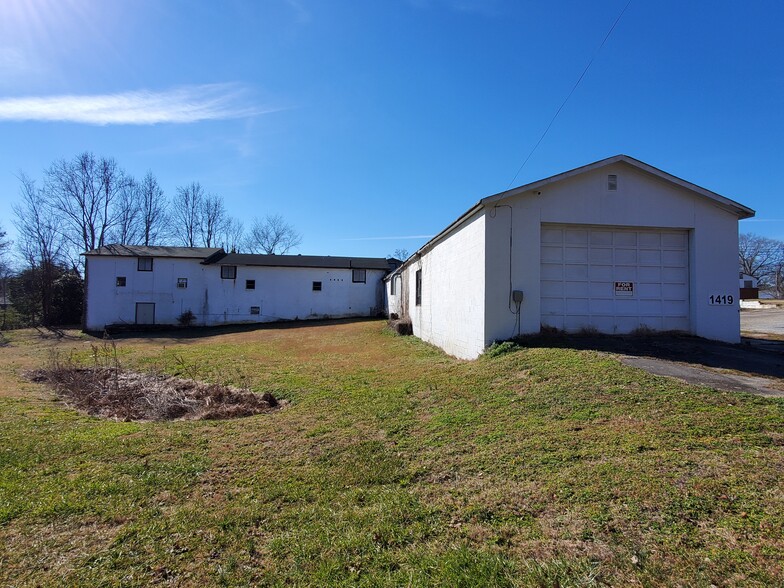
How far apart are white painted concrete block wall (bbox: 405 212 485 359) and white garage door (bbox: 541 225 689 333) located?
1.51 meters

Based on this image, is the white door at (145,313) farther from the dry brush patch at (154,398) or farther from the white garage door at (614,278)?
the white garage door at (614,278)

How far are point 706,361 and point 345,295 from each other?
2218 cm

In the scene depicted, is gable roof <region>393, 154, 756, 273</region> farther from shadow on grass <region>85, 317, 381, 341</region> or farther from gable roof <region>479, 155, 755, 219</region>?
shadow on grass <region>85, 317, 381, 341</region>

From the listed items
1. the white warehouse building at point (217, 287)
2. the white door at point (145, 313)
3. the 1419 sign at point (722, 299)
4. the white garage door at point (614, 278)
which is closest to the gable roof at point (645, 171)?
the white garage door at point (614, 278)

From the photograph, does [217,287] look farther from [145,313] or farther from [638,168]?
[638,168]

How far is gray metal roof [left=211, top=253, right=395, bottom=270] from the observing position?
27.0 meters

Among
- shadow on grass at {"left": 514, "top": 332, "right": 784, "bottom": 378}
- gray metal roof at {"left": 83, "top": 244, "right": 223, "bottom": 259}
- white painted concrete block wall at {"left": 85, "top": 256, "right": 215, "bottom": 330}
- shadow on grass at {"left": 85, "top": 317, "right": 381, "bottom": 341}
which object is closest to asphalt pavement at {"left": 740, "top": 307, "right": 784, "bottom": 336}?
shadow on grass at {"left": 514, "top": 332, "right": 784, "bottom": 378}

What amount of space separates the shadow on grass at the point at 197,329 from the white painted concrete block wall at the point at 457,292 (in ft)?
34.1

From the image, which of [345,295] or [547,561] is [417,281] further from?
[547,561]

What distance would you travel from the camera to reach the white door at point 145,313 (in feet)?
84.6

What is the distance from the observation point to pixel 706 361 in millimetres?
7410

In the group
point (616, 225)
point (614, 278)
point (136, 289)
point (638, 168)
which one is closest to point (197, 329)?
point (136, 289)

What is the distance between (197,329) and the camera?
2539cm

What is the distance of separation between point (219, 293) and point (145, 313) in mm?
4392
